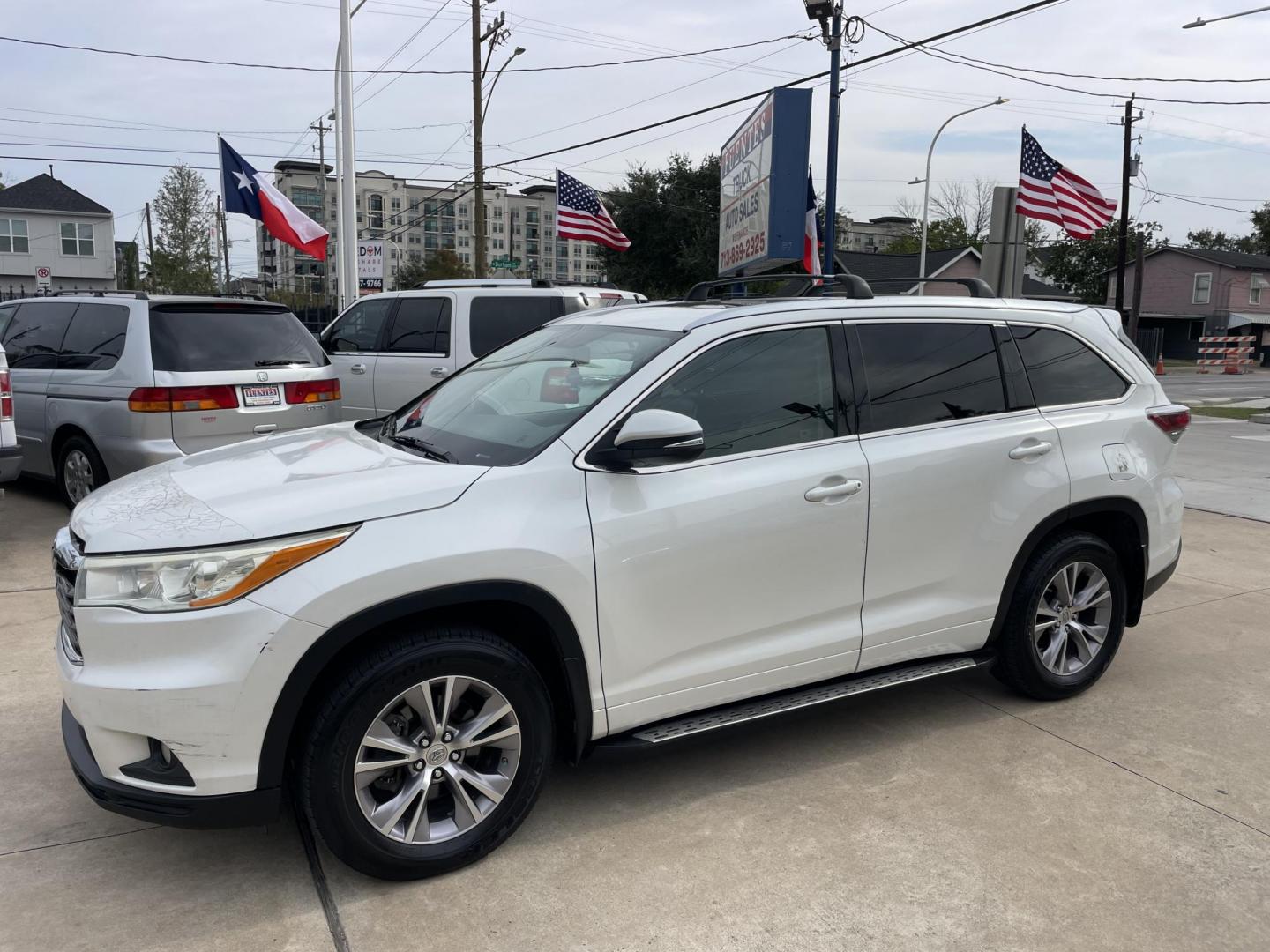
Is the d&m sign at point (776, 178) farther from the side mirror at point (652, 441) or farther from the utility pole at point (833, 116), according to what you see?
the side mirror at point (652, 441)

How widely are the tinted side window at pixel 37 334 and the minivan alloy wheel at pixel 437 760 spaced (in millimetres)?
6366

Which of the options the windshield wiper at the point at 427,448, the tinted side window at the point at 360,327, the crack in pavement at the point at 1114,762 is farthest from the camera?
the tinted side window at the point at 360,327

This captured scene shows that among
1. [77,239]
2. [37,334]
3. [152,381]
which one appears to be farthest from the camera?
[77,239]

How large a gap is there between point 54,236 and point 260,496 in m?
51.3

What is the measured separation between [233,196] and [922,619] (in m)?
12.8

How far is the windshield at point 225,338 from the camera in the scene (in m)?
7.04

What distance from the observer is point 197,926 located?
275 centimetres

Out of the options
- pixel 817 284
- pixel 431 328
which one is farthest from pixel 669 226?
pixel 817 284

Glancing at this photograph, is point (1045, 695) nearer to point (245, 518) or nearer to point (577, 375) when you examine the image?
point (577, 375)

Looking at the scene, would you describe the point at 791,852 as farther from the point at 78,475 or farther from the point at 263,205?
the point at 263,205

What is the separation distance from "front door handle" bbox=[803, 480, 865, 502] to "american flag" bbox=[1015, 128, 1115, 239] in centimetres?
955

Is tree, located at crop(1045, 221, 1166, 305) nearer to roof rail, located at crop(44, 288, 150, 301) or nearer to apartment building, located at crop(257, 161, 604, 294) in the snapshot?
roof rail, located at crop(44, 288, 150, 301)

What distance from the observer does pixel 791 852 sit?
125 inches

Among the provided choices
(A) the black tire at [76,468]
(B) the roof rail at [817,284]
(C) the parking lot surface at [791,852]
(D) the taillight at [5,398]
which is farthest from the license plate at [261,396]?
(B) the roof rail at [817,284]
